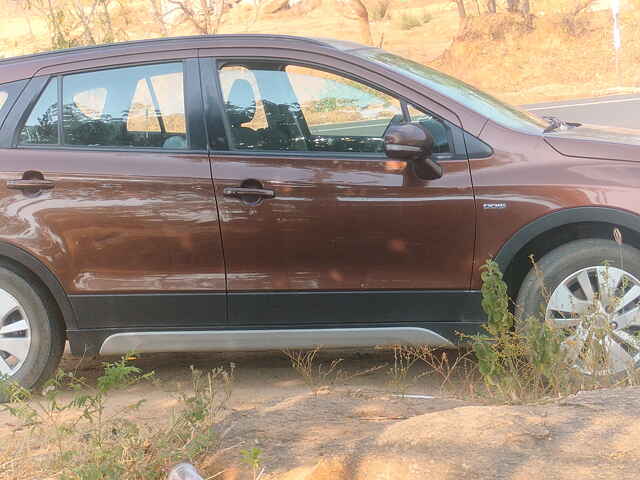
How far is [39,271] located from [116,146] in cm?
72

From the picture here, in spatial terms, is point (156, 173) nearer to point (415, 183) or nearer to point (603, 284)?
point (415, 183)

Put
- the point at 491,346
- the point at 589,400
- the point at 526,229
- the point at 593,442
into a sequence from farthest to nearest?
1. the point at 526,229
2. the point at 491,346
3. the point at 589,400
4. the point at 593,442

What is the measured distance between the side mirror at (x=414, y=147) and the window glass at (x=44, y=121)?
1.68 m

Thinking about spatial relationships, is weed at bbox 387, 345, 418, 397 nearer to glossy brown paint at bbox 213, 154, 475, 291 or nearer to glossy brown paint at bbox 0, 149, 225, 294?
glossy brown paint at bbox 213, 154, 475, 291

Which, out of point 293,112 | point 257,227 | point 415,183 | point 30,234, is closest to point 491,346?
point 415,183

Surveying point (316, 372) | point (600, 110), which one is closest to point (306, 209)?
point (316, 372)

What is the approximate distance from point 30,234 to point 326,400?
168 cm

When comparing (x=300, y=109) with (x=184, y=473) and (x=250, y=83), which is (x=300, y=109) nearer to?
(x=250, y=83)

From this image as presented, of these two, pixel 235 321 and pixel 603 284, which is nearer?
pixel 603 284

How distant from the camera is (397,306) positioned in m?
4.66

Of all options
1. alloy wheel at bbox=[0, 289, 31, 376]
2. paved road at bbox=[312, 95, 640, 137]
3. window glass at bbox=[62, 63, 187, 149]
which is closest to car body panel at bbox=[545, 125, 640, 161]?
window glass at bbox=[62, 63, 187, 149]

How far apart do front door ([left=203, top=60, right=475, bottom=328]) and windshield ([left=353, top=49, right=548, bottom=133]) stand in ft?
0.73

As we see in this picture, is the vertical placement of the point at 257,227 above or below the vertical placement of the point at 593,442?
above

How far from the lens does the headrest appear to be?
482 cm
